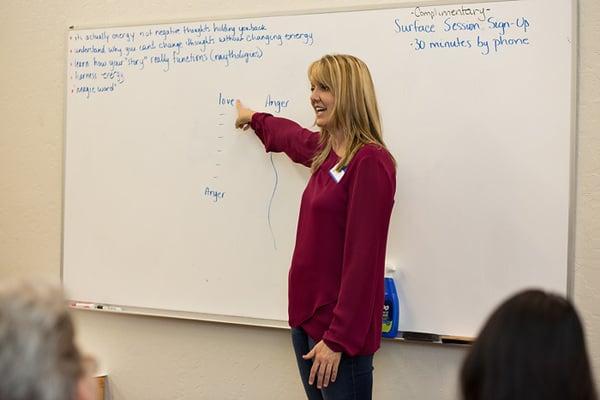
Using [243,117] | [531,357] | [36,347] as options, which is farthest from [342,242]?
[36,347]

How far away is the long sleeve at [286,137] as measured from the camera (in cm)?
210

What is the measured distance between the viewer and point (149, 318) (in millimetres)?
2504

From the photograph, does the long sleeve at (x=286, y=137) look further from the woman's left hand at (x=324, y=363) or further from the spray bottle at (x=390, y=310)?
the woman's left hand at (x=324, y=363)

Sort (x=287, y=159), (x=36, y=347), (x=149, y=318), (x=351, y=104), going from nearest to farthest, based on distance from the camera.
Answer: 1. (x=36, y=347)
2. (x=351, y=104)
3. (x=287, y=159)
4. (x=149, y=318)

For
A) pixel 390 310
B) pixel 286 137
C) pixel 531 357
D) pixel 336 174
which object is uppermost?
pixel 286 137

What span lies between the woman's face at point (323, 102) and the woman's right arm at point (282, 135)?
21 cm

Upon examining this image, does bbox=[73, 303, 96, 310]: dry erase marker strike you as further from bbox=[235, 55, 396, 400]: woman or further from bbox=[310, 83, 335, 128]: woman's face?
bbox=[310, 83, 335, 128]: woman's face

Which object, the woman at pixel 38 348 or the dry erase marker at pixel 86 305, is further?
the dry erase marker at pixel 86 305

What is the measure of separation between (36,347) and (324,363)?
105 centimetres

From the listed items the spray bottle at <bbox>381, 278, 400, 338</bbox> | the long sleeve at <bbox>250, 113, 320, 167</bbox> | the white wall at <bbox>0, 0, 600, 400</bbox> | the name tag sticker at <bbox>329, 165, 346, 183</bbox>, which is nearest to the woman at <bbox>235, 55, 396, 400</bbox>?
the name tag sticker at <bbox>329, 165, 346, 183</bbox>

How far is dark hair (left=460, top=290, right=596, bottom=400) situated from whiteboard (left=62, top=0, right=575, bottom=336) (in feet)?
4.06

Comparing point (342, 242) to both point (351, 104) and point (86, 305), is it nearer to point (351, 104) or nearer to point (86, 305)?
point (351, 104)

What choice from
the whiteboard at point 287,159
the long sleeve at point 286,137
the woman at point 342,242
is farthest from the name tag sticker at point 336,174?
the whiteboard at point 287,159

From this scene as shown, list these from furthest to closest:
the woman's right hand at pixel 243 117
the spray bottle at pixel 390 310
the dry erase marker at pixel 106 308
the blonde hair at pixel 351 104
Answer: the dry erase marker at pixel 106 308 → the woman's right hand at pixel 243 117 → the spray bottle at pixel 390 310 → the blonde hair at pixel 351 104
